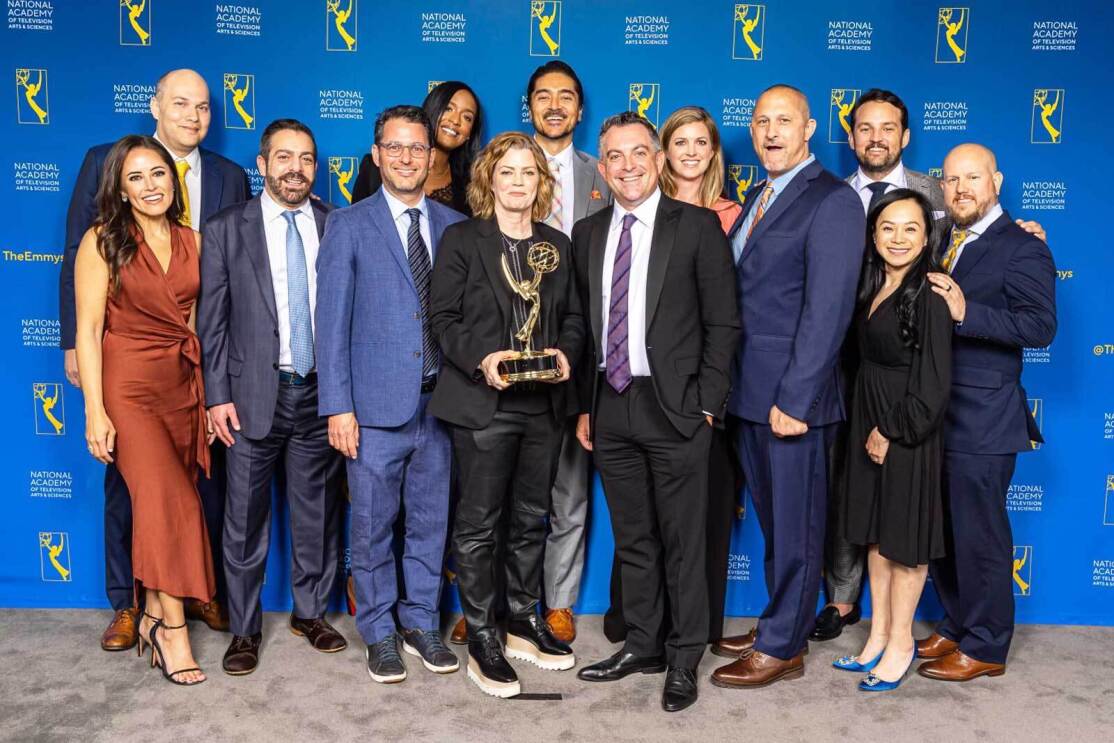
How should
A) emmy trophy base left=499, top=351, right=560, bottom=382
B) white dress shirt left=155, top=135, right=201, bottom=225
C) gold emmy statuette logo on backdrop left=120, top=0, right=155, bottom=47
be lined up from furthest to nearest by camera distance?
1. gold emmy statuette logo on backdrop left=120, top=0, right=155, bottom=47
2. white dress shirt left=155, top=135, right=201, bottom=225
3. emmy trophy base left=499, top=351, right=560, bottom=382

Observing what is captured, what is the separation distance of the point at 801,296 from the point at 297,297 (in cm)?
173

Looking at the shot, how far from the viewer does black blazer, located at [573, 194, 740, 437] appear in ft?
10.1

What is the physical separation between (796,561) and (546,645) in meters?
0.96

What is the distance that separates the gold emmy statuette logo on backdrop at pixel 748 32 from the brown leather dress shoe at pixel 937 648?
2.40 meters

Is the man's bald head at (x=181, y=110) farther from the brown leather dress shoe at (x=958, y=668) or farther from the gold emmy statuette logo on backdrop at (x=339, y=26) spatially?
the brown leather dress shoe at (x=958, y=668)

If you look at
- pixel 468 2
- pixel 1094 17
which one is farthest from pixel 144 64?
pixel 1094 17

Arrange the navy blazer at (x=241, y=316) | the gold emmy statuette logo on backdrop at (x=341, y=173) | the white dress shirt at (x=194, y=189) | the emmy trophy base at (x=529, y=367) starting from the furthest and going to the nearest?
the gold emmy statuette logo on backdrop at (x=341, y=173)
the white dress shirt at (x=194, y=189)
the navy blazer at (x=241, y=316)
the emmy trophy base at (x=529, y=367)

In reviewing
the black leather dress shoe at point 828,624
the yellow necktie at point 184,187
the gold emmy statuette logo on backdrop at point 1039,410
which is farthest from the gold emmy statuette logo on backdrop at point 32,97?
the gold emmy statuette logo on backdrop at point 1039,410

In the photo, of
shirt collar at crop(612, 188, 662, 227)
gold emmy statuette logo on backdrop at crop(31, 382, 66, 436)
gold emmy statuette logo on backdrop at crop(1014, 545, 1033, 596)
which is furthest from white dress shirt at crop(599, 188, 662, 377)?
gold emmy statuette logo on backdrop at crop(31, 382, 66, 436)

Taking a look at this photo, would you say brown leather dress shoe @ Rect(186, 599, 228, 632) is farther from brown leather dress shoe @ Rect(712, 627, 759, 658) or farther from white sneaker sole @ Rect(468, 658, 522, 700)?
brown leather dress shoe @ Rect(712, 627, 759, 658)

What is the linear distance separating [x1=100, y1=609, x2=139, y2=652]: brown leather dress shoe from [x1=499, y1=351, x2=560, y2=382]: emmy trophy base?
70.8 inches

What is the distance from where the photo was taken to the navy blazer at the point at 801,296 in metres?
3.06

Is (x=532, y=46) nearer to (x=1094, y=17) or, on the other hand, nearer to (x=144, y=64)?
(x=144, y=64)

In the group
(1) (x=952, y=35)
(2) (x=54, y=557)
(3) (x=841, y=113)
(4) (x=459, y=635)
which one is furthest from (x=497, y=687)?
(1) (x=952, y=35)
